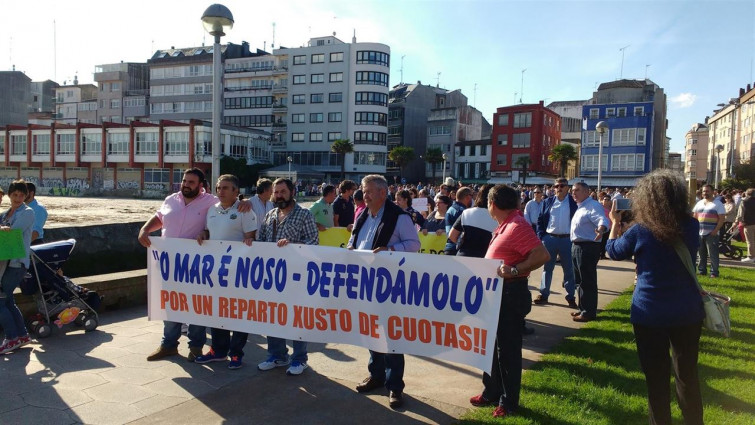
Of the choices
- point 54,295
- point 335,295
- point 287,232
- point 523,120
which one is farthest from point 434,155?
point 335,295

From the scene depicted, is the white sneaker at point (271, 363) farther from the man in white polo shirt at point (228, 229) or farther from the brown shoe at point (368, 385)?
the brown shoe at point (368, 385)

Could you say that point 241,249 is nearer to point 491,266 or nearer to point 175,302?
point 175,302

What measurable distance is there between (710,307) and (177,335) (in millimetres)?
4945

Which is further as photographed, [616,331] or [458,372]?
[616,331]

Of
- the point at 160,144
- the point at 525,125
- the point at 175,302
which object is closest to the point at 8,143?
the point at 160,144

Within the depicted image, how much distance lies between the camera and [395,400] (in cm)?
446

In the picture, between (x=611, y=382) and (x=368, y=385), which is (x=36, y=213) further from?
(x=611, y=382)

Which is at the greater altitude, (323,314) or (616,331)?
(323,314)

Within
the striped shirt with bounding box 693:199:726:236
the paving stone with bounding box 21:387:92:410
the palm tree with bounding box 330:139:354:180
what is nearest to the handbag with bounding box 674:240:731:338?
the paving stone with bounding box 21:387:92:410

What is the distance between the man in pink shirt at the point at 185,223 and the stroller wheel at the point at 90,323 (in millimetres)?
1408

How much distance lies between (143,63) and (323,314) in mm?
100762

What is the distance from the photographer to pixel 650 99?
213 ft

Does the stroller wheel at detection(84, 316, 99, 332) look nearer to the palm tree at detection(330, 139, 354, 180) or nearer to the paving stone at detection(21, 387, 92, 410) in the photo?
the paving stone at detection(21, 387, 92, 410)

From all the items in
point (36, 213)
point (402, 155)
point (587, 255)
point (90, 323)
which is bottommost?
point (90, 323)
